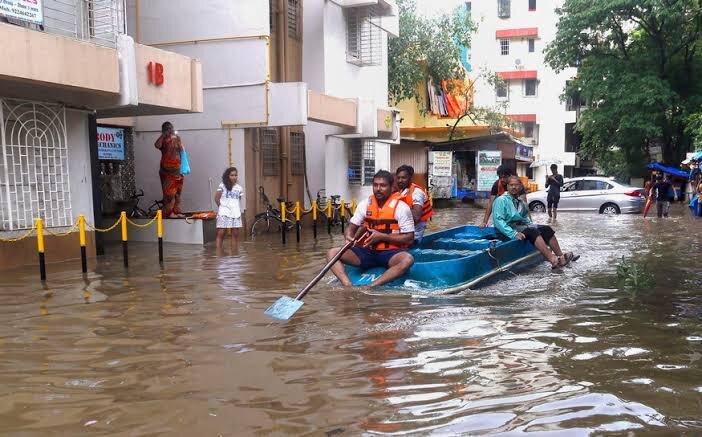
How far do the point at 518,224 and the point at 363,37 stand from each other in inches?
490

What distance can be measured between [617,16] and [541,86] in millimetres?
17684

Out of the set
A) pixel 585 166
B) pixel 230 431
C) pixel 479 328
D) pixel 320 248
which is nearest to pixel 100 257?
pixel 320 248

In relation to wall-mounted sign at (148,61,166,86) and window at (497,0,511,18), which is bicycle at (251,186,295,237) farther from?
window at (497,0,511,18)

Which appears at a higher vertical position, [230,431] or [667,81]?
[667,81]

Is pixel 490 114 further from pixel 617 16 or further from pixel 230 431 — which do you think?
pixel 230 431

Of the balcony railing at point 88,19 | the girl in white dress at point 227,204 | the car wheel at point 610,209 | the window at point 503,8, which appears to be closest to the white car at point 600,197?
the car wheel at point 610,209

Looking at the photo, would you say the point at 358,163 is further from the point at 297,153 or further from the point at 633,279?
the point at 633,279

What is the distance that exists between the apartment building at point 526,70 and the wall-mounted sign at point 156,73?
35.3m

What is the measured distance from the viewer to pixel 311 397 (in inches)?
161

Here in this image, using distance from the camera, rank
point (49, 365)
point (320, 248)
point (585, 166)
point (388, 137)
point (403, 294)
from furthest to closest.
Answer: point (585, 166)
point (388, 137)
point (320, 248)
point (403, 294)
point (49, 365)

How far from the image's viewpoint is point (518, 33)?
146 ft

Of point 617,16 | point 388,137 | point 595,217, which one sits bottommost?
point 595,217

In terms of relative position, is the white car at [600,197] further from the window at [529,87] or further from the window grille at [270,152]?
the window at [529,87]

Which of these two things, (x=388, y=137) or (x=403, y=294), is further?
(x=388, y=137)
